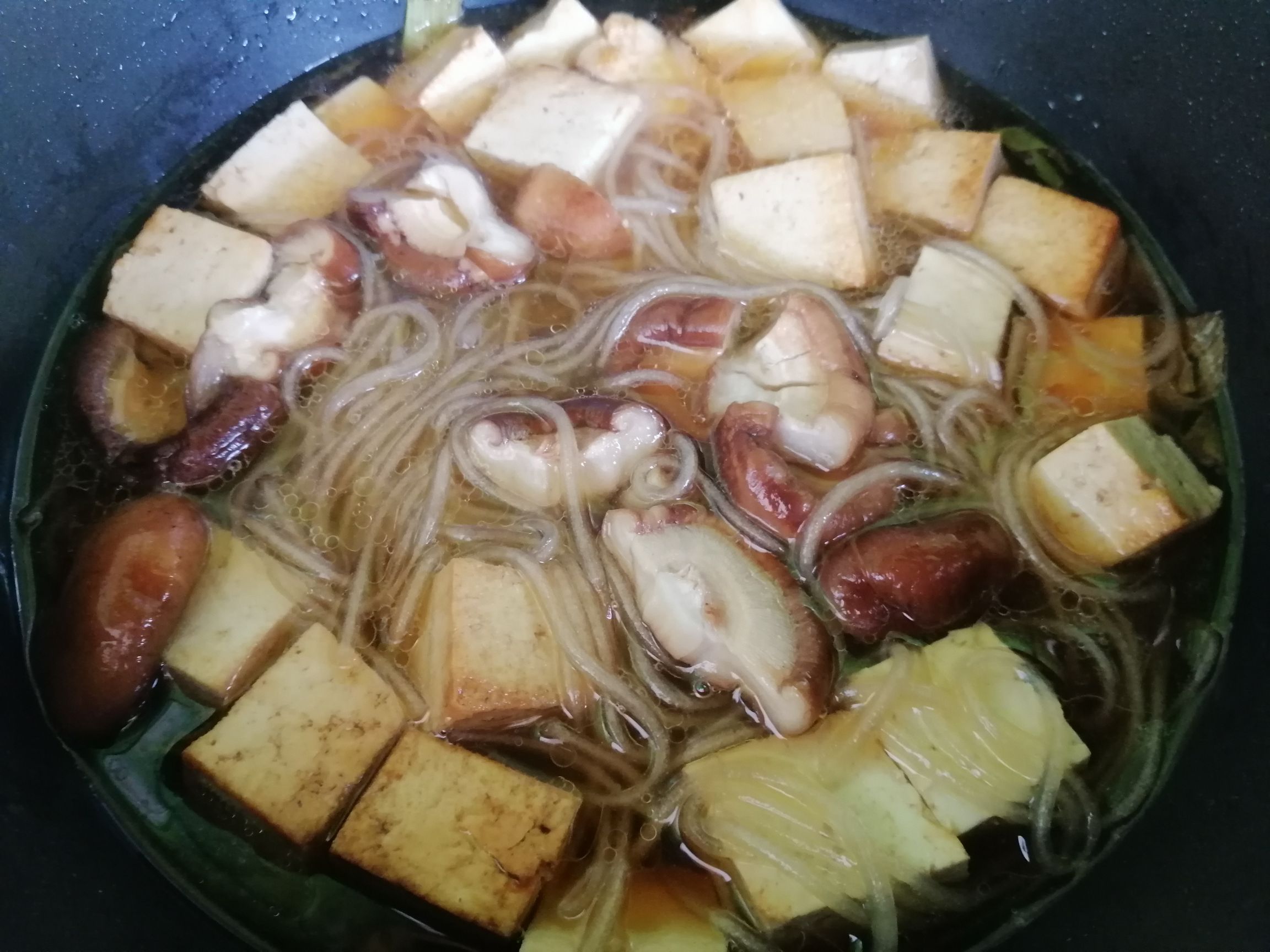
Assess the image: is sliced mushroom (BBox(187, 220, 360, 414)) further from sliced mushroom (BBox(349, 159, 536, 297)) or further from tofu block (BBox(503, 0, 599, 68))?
tofu block (BBox(503, 0, 599, 68))

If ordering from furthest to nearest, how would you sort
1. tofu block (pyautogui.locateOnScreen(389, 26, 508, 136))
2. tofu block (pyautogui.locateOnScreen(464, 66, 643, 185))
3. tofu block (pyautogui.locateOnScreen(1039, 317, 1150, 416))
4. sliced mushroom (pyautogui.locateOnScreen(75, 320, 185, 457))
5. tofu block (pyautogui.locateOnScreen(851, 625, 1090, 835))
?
tofu block (pyautogui.locateOnScreen(389, 26, 508, 136))
tofu block (pyautogui.locateOnScreen(464, 66, 643, 185))
tofu block (pyautogui.locateOnScreen(1039, 317, 1150, 416))
sliced mushroom (pyautogui.locateOnScreen(75, 320, 185, 457))
tofu block (pyautogui.locateOnScreen(851, 625, 1090, 835))

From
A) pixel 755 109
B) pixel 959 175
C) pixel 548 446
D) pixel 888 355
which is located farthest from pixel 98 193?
pixel 959 175

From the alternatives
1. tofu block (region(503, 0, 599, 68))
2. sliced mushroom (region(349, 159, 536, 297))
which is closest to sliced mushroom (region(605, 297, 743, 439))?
sliced mushroom (region(349, 159, 536, 297))

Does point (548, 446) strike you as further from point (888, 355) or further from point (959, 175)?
point (959, 175)

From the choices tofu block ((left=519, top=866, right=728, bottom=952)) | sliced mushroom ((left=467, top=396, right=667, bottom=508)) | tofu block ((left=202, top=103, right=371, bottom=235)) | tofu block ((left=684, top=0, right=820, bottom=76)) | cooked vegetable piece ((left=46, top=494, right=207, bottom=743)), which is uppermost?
tofu block ((left=202, top=103, right=371, bottom=235))

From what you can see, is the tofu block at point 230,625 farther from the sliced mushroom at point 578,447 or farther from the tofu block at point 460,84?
the tofu block at point 460,84
